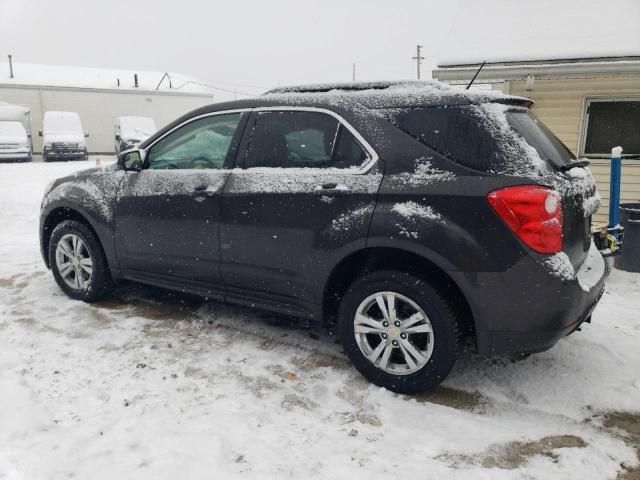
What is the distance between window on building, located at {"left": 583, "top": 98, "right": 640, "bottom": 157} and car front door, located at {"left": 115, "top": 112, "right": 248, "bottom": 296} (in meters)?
6.50

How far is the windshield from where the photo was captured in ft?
71.1

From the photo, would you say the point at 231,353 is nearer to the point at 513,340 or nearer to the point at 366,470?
the point at 366,470

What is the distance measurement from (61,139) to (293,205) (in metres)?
23.0

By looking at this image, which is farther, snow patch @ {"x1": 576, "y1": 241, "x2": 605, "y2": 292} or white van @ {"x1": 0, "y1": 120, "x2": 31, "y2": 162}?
white van @ {"x1": 0, "y1": 120, "x2": 31, "y2": 162}

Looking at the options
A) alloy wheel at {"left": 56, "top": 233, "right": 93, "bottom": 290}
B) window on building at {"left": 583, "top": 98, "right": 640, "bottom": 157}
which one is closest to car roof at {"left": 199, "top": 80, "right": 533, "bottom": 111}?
alloy wheel at {"left": 56, "top": 233, "right": 93, "bottom": 290}

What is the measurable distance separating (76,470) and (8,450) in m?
0.42

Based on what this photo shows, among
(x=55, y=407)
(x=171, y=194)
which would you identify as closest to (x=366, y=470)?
(x=55, y=407)

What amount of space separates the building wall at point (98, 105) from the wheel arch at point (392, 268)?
30360 mm

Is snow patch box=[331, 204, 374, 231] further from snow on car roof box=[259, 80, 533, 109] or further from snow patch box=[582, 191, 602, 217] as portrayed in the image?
snow patch box=[582, 191, 602, 217]

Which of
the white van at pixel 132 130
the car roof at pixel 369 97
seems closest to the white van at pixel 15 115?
the white van at pixel 132 130

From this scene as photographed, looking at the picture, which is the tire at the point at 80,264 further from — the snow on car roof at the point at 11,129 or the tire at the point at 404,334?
the snow on car roof at the point at 11,129

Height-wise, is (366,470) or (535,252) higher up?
(535,252)

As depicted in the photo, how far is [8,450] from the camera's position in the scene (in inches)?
102

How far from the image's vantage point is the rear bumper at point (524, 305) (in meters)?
2.77
